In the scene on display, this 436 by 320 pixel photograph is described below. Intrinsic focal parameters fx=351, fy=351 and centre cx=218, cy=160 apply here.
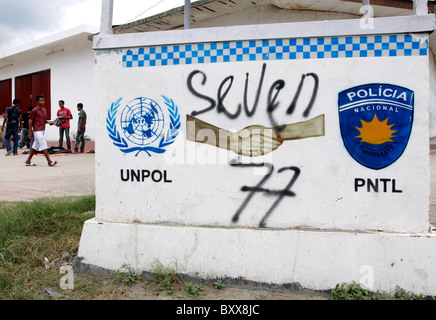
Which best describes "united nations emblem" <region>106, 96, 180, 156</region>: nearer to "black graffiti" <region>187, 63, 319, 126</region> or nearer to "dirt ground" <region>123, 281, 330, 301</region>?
"black graffiti" <region>187, 63, 319, 126</region>

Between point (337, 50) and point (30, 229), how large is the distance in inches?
123

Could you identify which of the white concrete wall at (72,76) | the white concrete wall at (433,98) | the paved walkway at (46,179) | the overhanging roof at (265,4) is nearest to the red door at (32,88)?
the white concrete wall at (72,76)

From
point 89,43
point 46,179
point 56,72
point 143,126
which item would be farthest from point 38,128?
point 56,72

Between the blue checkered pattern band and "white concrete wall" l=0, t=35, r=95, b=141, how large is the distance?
1141 cm

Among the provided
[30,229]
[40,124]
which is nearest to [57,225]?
[30,229]

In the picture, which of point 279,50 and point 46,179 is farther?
point 46,179

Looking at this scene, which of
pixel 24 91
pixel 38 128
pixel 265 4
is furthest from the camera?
pixel 24 91

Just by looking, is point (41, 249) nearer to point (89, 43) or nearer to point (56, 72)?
point (89, 43)

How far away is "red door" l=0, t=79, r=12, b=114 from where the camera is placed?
18.8 m

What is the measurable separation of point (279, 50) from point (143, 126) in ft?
3.95

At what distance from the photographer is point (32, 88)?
1717 centimetres

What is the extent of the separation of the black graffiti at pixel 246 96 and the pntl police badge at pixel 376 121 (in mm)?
275
